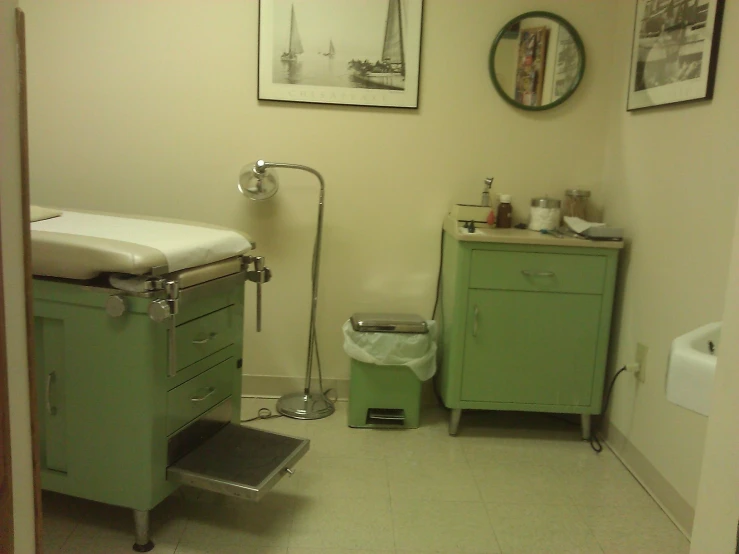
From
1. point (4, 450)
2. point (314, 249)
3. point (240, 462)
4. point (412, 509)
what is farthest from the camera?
point (314, 249)

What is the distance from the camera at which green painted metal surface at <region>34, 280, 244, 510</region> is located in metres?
1.51

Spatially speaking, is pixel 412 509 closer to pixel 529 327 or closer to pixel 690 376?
pixel 529 327

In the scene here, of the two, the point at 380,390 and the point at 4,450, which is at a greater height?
the point at 4,450

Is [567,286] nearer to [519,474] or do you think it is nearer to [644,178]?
[644,178]

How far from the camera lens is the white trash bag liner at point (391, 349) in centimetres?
238

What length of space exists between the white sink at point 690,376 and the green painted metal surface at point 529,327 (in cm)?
133

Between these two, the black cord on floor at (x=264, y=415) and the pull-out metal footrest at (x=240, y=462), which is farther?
the black cord on floor at (x=264, y=415)

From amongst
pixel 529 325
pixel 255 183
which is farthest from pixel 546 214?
pixel 255 183

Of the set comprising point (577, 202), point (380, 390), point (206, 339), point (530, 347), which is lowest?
point (380, 390)

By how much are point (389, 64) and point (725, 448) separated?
Answer: 6.83ft

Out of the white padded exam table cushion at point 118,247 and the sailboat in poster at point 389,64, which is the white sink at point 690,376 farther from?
the sailboat in poster at point 389,64

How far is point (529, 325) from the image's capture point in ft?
7.56

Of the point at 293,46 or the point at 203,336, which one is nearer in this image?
the point at 203,336

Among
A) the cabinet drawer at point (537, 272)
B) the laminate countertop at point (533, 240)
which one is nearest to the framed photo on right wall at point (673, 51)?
the laminate countertop at point (533, 240)
